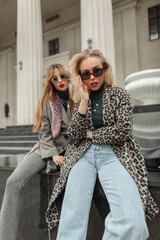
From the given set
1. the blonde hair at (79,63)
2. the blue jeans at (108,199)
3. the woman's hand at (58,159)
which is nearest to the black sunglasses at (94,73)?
the blonde hair at (79,63)

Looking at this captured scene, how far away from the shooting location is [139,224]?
38.0 inches

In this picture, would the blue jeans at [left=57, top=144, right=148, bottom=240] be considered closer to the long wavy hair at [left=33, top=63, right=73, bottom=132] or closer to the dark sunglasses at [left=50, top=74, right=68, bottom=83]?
the long wavy hair at [left=33, top=63, right=73, bottom=132]

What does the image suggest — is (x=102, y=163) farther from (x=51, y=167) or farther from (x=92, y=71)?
(x=92, y=71)

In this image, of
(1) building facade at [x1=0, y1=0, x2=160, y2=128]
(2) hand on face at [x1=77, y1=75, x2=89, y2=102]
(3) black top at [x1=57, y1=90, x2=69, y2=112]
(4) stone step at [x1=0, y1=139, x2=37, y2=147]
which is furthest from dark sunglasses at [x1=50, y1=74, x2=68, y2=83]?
(1) building facade at [x1=0, y1=0, x2=160, y2=128]

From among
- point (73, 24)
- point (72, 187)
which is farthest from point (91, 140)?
point (73, 24)

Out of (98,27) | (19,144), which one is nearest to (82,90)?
(19,144)

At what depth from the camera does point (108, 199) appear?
113 centimetres

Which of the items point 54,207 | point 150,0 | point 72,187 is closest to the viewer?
point 72,187

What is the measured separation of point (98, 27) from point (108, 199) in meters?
7.70

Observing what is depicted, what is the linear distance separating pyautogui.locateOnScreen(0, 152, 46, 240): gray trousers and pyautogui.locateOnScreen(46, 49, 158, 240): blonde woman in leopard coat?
1.10 ft

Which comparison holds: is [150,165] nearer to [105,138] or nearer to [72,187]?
[105,138]

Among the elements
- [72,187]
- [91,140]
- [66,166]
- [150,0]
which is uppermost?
[150,0]

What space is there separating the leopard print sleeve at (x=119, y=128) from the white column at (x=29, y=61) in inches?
307

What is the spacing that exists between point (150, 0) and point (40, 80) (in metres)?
8.69
